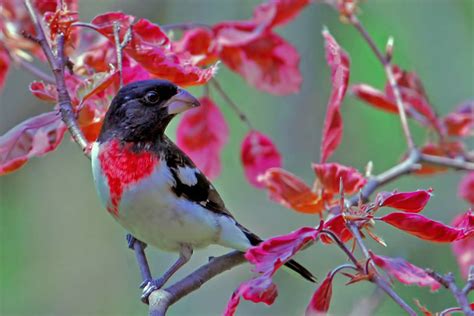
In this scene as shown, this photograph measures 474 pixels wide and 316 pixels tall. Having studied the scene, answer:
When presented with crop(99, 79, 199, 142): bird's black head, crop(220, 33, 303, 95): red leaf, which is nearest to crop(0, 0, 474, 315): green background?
crop(220, 33, 303, 95): red leaf

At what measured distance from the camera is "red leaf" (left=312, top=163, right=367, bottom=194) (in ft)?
6.63

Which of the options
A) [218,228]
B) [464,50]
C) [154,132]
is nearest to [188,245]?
[218,228]

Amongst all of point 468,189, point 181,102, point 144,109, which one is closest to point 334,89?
point 181,102

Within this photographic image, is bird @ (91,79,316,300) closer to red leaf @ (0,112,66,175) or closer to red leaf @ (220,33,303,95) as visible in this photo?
red leaf @ (0,112,66,175)

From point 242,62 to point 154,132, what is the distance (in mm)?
377

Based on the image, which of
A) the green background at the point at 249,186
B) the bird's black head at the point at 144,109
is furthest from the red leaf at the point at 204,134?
the green background at the point at 249,186

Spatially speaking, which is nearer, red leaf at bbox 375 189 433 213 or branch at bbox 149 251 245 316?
red leaf at bbox 375 189 433 213

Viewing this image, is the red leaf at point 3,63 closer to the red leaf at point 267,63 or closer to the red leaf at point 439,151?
the red leaf at point 267,63

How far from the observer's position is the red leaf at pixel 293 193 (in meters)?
2.10

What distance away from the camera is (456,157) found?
2559mm

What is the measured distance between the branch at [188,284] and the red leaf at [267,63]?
597 millimetres

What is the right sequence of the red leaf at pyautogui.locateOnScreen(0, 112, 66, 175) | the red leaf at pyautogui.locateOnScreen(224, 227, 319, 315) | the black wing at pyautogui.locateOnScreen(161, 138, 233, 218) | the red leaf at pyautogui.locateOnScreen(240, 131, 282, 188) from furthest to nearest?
the red leaf at pyautogui.locateOnScreen(240, 131, 282, 188), the black wing at pyautogui.locateOnScreen(161, 138, 233, 218), the red leaf at pyautogui.locateOnScreen(0, 112, 66, 175), the red leaf at pyautogui.locateOnScreen(224, 227, 319, 315)

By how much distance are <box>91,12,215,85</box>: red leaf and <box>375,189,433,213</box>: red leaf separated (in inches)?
22.6

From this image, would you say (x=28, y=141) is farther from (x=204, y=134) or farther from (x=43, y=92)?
(x=204, y=134)
